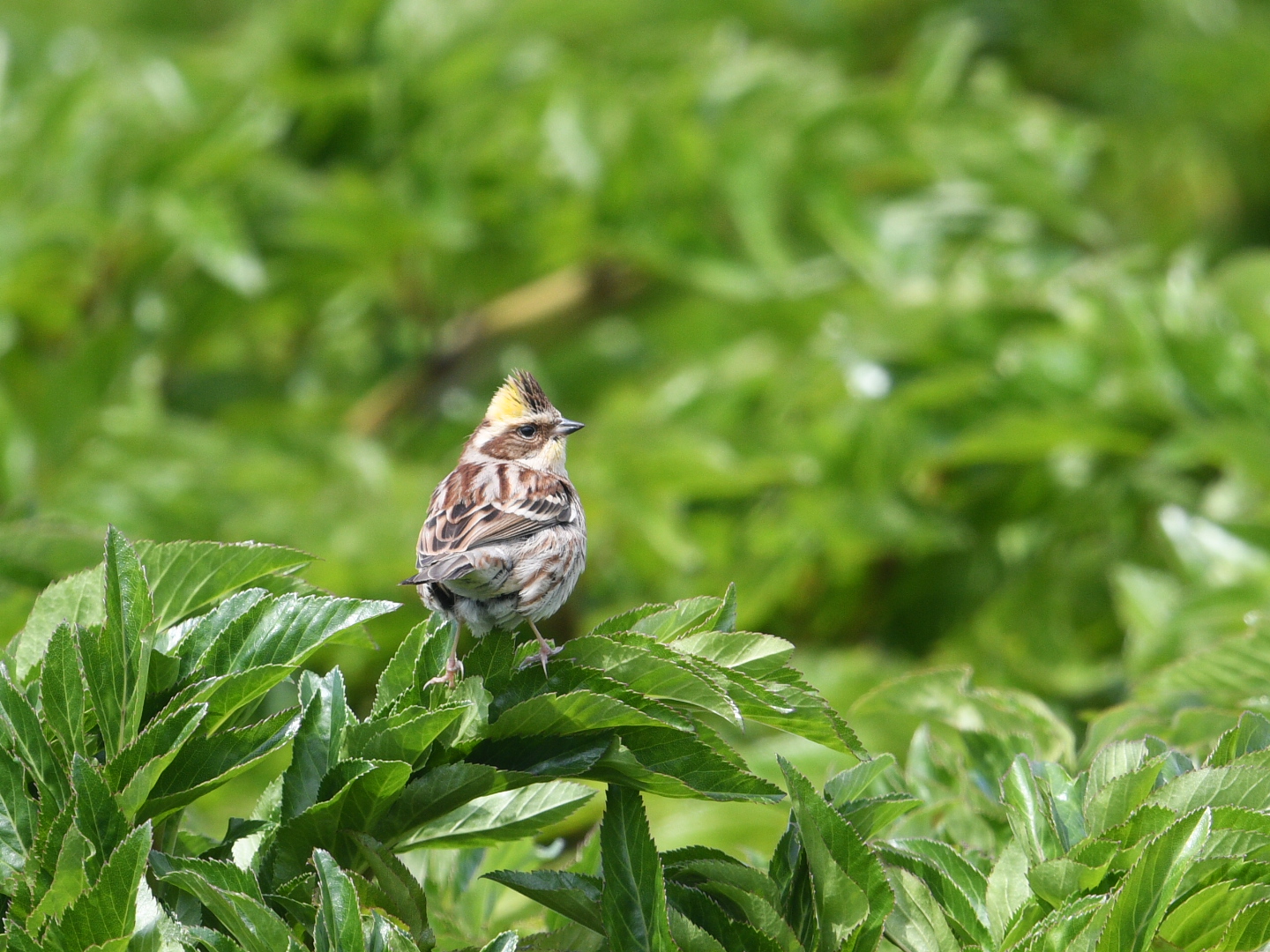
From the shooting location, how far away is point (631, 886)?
1.23 m

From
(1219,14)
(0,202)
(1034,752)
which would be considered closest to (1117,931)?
(1034,752)

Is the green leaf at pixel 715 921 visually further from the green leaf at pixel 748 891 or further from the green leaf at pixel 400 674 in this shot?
the green leaf at pixel 400 674

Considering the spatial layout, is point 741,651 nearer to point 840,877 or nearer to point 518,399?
point 840,877

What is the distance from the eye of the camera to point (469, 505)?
1.88 m

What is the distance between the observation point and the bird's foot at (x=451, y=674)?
1315 millimetres

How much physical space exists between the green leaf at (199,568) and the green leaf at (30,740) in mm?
155

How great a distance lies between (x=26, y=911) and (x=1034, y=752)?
115 cm

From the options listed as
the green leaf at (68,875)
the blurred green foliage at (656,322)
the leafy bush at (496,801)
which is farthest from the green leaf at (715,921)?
the blurred green foliage at (656,322)

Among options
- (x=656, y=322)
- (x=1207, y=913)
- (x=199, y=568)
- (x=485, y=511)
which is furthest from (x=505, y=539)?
(x=656, y=322)

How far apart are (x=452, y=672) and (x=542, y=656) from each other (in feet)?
0.41

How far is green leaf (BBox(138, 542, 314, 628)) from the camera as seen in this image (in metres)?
1.33

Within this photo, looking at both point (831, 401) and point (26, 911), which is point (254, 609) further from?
point (831, 401)

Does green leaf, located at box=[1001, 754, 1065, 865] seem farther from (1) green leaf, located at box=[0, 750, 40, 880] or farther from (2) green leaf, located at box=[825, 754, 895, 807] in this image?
(1) green leaf, located at box=[0, 750, 40, 880]

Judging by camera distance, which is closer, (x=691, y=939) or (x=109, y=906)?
(x=109, y=906)
